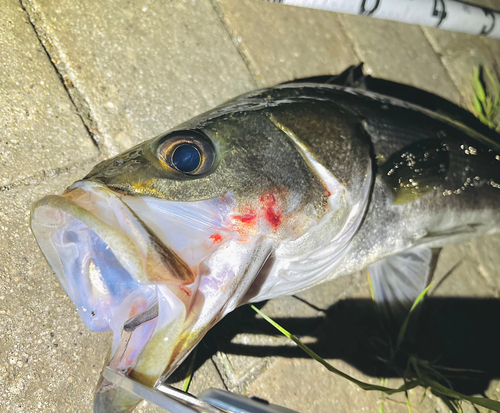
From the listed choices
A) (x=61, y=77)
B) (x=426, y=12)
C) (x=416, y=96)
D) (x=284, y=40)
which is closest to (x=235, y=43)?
(x=284, y=40)

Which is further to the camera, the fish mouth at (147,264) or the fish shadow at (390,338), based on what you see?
the fish shadow at (390,338)

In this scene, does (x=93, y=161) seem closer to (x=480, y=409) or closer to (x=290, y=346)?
(x=290, y=346)

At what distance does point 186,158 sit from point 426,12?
244 cm

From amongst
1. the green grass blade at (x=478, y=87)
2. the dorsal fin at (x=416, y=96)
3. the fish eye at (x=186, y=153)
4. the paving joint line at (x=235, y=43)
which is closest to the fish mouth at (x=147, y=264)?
the fish eye at (x=186, y=153)

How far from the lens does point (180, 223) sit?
4.34 feet

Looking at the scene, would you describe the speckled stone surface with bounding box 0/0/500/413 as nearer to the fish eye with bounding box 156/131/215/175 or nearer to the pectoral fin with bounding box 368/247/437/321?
the pectoral fin with bounding box 368/247/437/321

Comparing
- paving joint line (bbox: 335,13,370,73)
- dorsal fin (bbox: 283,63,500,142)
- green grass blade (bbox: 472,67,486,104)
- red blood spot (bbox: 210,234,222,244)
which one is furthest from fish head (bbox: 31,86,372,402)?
green grass blade (bbox: 472,67,486,104)

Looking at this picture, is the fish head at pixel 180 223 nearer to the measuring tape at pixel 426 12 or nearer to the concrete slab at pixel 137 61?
the concrete slab at pixel 137 61

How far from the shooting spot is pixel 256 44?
2.59m

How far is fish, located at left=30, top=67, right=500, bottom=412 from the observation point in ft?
4.17

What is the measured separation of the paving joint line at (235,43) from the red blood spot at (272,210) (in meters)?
1.36

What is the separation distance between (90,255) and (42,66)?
1.23 meters

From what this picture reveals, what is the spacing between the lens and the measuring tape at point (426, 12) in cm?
247

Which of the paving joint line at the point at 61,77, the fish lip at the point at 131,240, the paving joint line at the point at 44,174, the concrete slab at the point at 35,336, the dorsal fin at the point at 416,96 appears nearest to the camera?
the fish lip at the point at 131,240
